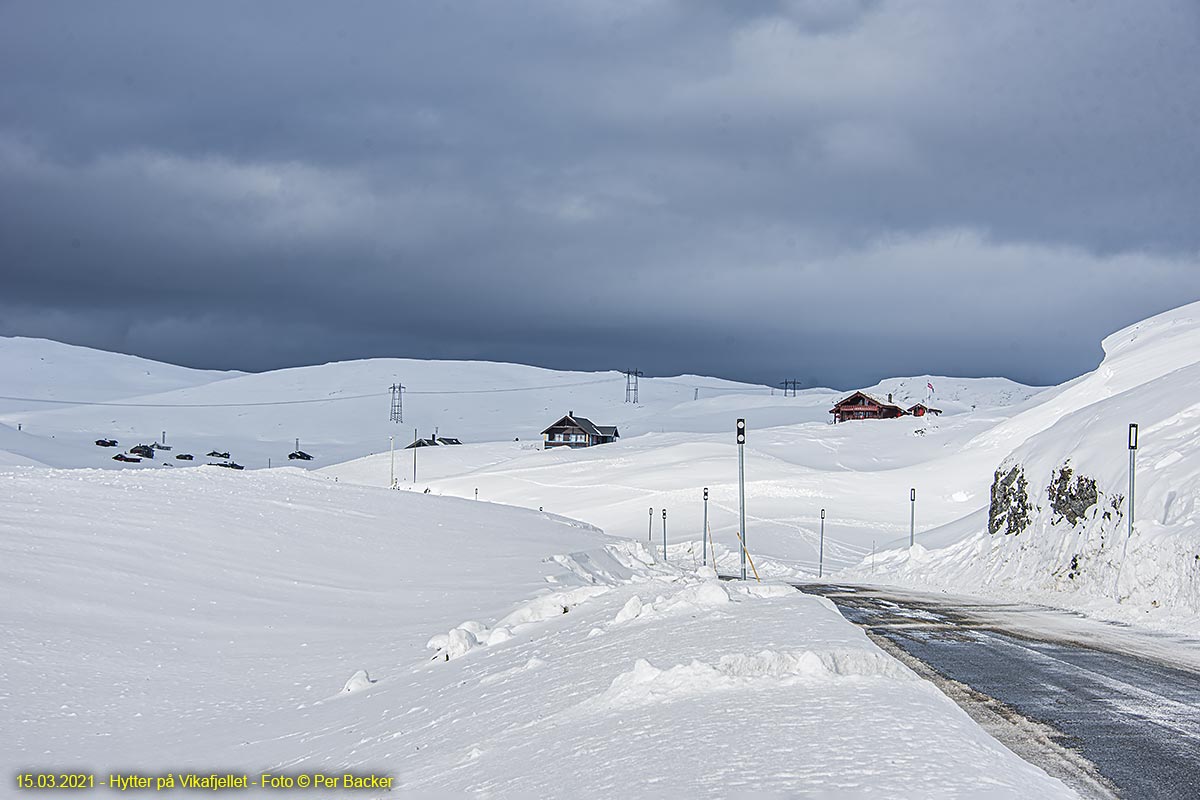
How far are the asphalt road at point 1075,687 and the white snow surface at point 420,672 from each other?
925 millimetres

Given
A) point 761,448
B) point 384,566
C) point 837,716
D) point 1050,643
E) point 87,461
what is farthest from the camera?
point 87,461

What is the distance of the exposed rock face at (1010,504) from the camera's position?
97.6 ft

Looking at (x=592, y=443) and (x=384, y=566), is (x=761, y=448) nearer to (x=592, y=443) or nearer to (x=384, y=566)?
(x=592, y=443)

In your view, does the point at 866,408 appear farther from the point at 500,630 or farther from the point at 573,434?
the point at 500,630

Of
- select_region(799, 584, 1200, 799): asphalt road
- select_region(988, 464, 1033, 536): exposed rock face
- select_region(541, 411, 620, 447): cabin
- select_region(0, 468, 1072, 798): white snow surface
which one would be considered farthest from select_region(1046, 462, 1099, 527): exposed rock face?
select_region(541, 411, 620, 447): cabin

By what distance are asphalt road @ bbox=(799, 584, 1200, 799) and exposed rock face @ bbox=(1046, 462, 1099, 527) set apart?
802 centimetres

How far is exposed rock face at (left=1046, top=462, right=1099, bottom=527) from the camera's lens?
25484 mm

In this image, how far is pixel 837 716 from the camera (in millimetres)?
7152

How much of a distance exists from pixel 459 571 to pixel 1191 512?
54.4ft

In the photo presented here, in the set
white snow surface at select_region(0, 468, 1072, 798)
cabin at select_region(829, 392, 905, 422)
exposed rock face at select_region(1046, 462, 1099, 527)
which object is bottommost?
white snow surface at select_region(0, 468, 1072, 798)

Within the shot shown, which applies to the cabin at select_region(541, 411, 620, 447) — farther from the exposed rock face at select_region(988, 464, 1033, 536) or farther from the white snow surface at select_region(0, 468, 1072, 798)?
the white snow surface at select_region(0, 468, 1072, 798)

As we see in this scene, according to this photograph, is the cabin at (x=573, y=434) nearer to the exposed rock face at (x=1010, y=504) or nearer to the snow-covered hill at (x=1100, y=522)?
the snow-covered hill at (x=1100, y=522)

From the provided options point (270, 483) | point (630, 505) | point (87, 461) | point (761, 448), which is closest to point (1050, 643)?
point (270, 483)

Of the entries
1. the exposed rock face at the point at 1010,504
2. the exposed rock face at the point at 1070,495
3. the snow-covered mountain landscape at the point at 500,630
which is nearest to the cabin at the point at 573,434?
the snow-covered mountain landscape at the point at 500,630
